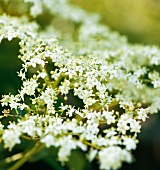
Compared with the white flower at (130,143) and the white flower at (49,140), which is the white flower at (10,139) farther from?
the white flower at (130,143)

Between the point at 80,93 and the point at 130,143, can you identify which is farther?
the point at 80,93

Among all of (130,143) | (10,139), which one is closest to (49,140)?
(10,139)

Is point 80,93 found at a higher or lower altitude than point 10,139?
higher

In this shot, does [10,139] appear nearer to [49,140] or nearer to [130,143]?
[49,140]

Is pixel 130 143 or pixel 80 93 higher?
pixel 80 93

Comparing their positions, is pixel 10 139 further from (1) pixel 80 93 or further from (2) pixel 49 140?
(1) pixel 80 93

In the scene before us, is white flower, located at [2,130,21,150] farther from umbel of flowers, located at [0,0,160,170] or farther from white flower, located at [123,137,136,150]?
white flower, located at [123,137,136,150]

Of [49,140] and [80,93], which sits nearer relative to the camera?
[49,140]

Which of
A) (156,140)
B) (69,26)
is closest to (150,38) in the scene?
(69,26)

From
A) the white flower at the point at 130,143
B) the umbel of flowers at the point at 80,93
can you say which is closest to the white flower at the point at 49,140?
the umbel of flowers at the point at 80,93

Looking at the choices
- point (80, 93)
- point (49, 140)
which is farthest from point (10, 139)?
point (80, 93)
